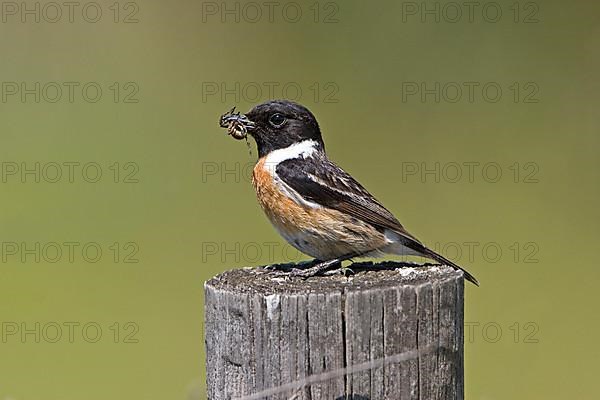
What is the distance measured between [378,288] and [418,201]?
10267mm

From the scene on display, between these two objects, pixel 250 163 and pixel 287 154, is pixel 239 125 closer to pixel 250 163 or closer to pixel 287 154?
pixel 287 154

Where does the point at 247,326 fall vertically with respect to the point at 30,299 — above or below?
above

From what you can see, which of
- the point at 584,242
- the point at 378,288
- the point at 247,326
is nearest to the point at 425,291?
the point at 378,288

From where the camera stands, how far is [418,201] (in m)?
14.2

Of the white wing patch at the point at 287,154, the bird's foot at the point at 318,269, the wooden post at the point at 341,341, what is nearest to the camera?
the wooden post at the point at 341,341

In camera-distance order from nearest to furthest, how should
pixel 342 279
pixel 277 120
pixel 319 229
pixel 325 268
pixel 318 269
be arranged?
pixel 342 279
pixel 318 269
pixel 325 268
pixel 319 229
pixel 277 120

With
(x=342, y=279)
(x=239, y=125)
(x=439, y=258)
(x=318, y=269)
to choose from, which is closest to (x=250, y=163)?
(x=239, y=125)

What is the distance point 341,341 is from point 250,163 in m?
A: 11.2

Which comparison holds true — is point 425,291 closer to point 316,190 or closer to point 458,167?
point 316,190

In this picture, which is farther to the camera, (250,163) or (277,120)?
(250,163)

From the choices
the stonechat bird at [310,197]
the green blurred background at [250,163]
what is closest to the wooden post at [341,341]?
the stonechat bird at [310,197]

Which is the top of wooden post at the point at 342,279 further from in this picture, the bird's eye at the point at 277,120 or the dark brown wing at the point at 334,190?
the bird's eye at the point at 277,120

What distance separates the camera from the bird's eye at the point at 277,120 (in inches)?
236

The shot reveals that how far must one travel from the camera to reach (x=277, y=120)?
6.01 metres
